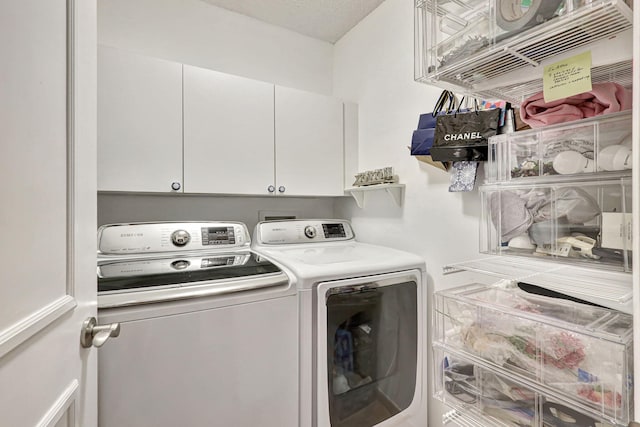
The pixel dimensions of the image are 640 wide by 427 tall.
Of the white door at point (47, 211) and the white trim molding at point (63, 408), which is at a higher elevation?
the white door at point (47, 211)

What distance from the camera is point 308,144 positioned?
1.97m

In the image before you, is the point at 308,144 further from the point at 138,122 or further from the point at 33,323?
the point at 33,323

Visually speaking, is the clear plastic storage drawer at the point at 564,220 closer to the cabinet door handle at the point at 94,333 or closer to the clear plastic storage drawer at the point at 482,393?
the clear plastic storage drawer at the point at 482,393

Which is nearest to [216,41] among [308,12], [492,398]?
[308,12]

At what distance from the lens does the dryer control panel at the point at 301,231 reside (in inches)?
71.5

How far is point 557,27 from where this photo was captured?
2.20 ft

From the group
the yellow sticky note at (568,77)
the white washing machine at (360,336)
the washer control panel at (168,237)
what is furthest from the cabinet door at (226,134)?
the yellow sticky note at (568,77)

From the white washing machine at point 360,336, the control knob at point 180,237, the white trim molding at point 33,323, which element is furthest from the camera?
the control knob at point 180,237

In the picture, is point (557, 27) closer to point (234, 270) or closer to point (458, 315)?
point (458, 315)

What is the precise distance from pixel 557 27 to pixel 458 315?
32.5 inches

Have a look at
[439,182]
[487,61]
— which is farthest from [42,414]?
[439,182]

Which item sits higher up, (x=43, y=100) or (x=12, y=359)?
(x=43, y=100)

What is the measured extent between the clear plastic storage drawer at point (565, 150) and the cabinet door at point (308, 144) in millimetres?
1189

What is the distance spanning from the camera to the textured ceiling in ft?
6.28
